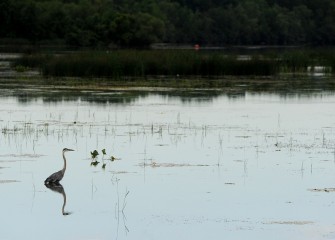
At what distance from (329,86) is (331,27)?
81.7 meters

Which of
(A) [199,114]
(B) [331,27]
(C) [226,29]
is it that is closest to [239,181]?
(A) [199,114]

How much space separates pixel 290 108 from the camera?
→ 69.9 feet

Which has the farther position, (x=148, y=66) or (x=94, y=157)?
(x=148, y=66)

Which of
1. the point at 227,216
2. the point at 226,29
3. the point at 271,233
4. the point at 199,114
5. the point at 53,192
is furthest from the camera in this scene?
the point at 226,29

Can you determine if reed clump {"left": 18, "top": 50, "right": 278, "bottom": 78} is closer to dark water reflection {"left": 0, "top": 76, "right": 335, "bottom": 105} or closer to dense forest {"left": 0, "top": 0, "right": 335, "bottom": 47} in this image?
dark water reflection {"left": 0, "top": 76, "right": 335, "bottom": 105}

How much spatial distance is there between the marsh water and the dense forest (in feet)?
165

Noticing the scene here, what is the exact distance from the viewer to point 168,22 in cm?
9488

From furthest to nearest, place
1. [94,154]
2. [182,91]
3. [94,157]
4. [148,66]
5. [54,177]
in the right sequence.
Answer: [148,66] < [182,91] < [94,157] < [94,154] < [54,177]

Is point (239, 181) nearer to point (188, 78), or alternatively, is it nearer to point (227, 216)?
point (227, 216)

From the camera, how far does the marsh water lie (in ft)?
31.9

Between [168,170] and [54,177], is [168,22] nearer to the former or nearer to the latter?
[168,170]

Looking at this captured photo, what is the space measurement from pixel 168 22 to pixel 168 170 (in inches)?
3255

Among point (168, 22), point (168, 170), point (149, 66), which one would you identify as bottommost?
point (168, 170)

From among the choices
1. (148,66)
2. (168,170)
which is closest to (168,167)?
(168,170)
